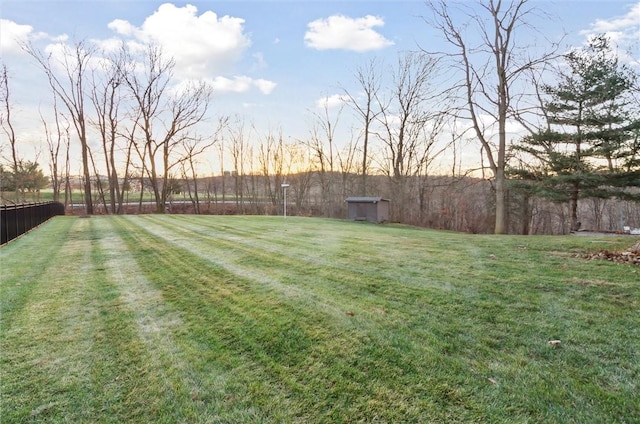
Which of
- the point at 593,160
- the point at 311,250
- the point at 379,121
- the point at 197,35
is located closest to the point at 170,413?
the point at 311,250

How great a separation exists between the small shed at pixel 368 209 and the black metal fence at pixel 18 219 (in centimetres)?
1274

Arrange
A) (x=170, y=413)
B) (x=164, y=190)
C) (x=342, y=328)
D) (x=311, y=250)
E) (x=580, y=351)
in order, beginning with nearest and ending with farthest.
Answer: (x=170, y=413), (x=580, y=351), (x=342, y=328), (x=311, y=250), (x=164, y=190)

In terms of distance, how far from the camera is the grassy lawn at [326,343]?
5.55ft

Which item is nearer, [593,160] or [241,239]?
[241,239]

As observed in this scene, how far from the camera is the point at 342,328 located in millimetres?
2471

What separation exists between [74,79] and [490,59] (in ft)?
69.7

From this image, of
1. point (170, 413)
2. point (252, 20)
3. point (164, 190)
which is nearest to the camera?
point (170, 413)

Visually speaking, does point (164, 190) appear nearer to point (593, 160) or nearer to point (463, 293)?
point (463, 293)

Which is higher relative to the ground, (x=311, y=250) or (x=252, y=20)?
(x=252, y=20)

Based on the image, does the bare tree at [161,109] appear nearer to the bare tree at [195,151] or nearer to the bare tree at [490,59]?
the bare tree at [195,151]

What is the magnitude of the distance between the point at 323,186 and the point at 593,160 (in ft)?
49.4

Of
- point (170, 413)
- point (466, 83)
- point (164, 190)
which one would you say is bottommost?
point (170, 413)

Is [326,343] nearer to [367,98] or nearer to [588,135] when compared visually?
[588,135]

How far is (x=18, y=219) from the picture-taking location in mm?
7910
